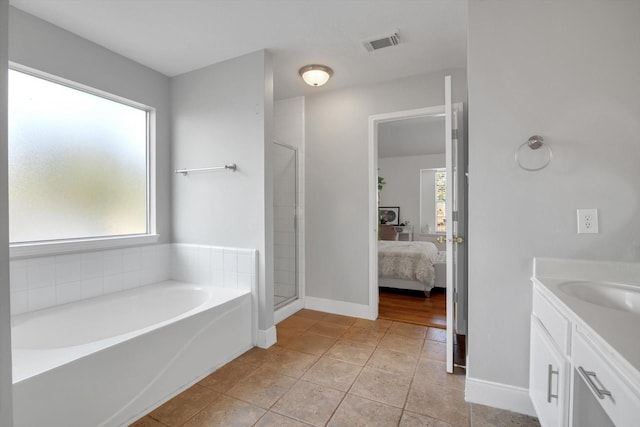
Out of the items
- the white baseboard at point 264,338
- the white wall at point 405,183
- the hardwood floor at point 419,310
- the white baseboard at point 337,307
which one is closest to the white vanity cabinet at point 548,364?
the hardwood floor at point 419,310

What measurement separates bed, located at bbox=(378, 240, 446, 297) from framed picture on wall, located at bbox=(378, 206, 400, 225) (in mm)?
2521

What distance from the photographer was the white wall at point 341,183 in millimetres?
3102

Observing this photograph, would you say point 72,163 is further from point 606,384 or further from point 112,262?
point 606,384

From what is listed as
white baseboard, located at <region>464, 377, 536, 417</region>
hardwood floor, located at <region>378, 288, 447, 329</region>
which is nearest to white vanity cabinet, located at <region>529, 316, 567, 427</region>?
white baseboard, located at <region>464, 377, 536, 417</region>

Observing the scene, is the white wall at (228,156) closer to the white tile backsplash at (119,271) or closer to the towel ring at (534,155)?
the white tile backsplash at (119,271)

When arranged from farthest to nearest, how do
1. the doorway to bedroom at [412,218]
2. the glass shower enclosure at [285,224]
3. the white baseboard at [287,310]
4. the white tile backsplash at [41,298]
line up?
the doorway to bedroom at [412,218], the glass shower enclosure at [285,224], the white baseboard at [287,310], the white tile backsplash at [41,298]

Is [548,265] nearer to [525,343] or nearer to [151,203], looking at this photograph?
[525,343]

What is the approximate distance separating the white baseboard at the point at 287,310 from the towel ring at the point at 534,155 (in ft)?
7.86

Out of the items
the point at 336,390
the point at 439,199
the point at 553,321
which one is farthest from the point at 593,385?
the point at 439,199

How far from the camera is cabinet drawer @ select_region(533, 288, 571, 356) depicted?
3.79 feet

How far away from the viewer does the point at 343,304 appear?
10.7 feet

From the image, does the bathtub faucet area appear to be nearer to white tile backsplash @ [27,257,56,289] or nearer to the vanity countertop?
white tile backsplash @ [27,257,56,289]

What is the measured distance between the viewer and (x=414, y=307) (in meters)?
3.48

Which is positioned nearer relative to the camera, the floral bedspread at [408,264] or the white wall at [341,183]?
the white wall at [341,183]
